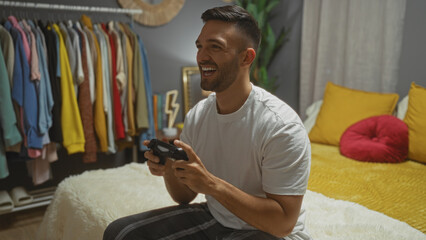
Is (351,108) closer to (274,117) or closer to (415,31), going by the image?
(415,31)

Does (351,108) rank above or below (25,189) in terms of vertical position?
above

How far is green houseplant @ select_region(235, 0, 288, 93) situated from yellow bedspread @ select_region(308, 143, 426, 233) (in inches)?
54.0

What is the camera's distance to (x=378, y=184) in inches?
72.8

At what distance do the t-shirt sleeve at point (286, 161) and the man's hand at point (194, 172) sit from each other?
0.58 ft

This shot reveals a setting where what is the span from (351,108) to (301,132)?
5.83ft

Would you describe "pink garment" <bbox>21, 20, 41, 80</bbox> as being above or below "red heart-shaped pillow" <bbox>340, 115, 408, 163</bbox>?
above

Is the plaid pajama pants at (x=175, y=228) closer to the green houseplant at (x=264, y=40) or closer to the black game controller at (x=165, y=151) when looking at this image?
the black game controller at (x=165, y=151)

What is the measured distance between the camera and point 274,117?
1.12 meters

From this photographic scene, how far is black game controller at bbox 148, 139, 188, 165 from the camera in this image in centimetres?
101

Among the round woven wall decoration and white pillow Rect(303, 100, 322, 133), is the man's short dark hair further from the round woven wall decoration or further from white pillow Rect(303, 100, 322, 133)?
the round woven wall decoration

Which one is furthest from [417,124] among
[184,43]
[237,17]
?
[184,43]


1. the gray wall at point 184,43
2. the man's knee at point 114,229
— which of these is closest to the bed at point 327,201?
the man's knee at point 114,229

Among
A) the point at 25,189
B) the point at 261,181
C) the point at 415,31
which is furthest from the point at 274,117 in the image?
the point at 25,189

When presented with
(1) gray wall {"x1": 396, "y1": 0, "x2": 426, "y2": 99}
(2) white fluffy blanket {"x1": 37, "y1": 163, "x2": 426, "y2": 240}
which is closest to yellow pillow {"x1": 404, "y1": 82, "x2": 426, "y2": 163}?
(1) gray wall {"x1": 396, "y1": 0, "x2": 426, "y2": 99}
